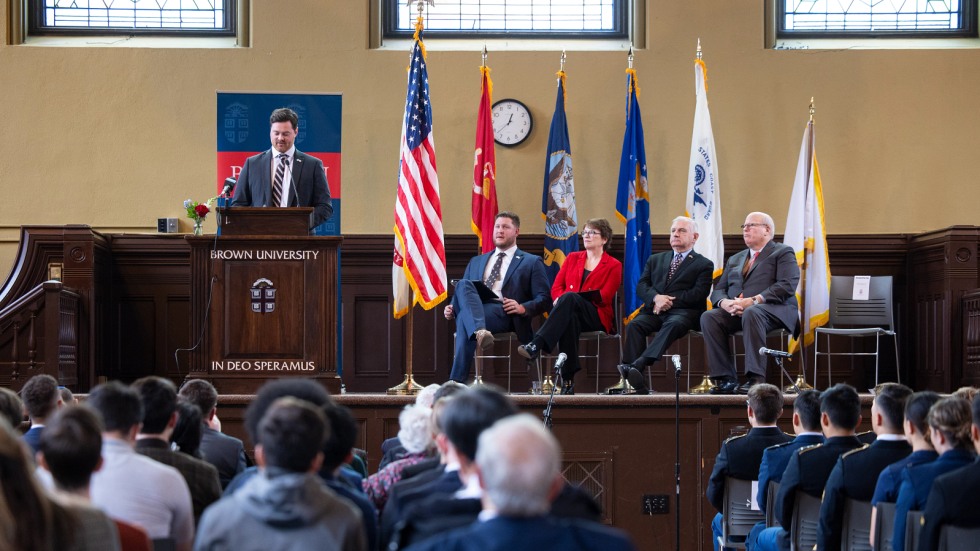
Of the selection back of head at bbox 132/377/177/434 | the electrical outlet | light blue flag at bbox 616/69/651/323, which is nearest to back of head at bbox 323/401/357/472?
back of head at bbox 132/377/177/434

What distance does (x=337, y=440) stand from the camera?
3074 mm

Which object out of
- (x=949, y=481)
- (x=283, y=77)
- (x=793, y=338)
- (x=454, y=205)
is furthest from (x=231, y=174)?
(x=949, y=481)

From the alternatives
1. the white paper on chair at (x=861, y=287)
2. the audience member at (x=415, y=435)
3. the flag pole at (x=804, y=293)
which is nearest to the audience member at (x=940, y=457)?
the audience member at (x=415, y=435)

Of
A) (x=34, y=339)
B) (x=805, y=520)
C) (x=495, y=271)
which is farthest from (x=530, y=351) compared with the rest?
(x=34, y=339)

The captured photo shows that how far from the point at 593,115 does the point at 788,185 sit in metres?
1.81

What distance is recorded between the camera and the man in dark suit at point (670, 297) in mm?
7949

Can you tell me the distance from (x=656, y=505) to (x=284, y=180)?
3.06 m

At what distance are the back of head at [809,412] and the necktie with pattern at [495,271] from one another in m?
3.73

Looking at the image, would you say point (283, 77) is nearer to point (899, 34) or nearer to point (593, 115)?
point (593, 115)

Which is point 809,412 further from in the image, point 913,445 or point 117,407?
point 117,407

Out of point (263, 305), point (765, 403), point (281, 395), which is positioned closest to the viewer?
point (281, 395)

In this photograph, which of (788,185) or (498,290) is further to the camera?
(788,185)

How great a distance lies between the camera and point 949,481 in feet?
11.1

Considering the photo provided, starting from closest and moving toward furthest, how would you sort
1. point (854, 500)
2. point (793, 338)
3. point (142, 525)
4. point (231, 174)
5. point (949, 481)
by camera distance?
point (142, 525)
point (949, 481)
point (854, 500)
point (793, 338)
point (231, 174)
